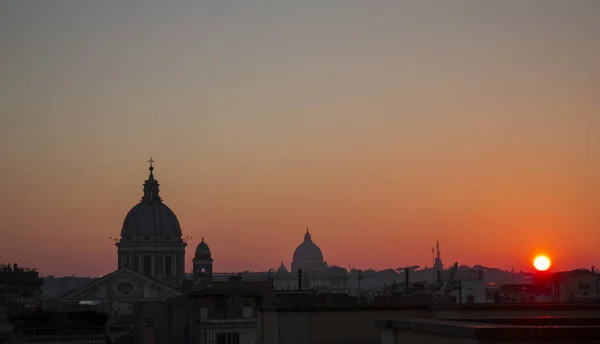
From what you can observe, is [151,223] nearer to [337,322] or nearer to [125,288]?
[125,288]

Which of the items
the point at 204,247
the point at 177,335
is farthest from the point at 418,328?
the point at 204,247

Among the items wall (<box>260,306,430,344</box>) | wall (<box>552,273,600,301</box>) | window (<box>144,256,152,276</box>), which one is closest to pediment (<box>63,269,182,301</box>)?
window (<box>144,256,152,276</box>)

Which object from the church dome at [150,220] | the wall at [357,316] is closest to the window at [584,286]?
the wall at [357,316]

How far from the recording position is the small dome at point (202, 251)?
16000 cm

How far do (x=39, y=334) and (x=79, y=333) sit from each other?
3.68ft

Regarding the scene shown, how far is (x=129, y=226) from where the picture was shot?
16250cm

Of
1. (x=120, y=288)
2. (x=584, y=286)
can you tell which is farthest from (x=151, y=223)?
(x=584, y=286)

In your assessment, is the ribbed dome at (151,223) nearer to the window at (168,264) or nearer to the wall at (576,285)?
the window at (168,264)

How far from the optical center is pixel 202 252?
16050cm

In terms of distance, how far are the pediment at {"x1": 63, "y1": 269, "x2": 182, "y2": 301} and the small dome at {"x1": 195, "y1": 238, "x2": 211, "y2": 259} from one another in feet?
116

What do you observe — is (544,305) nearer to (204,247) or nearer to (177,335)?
(177,335)

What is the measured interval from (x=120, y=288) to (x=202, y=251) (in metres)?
37.7

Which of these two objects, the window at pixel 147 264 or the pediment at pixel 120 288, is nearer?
the pediment at pixel 120 288

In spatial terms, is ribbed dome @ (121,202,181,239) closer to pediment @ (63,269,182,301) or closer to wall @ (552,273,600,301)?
pediment @ (63,269,182,301)
